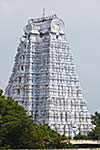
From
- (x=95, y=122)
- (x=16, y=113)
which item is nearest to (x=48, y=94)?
(x=95, y=122)

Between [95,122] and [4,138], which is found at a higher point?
[95,122]

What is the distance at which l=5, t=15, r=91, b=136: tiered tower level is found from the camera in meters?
96.2

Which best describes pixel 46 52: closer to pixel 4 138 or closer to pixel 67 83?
pixel 67 83

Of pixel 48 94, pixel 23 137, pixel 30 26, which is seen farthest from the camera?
pixel 30 26

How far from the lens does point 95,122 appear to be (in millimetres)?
97375

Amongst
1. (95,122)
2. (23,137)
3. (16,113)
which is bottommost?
(23,137)

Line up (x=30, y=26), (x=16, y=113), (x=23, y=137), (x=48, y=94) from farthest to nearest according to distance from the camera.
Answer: (x=30, y=26) < (x=48, y=94) < (x=16, y=113) < (x=23, y=137)

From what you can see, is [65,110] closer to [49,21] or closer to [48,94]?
[48,94]

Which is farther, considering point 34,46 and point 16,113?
point 34,46

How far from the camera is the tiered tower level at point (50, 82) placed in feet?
316

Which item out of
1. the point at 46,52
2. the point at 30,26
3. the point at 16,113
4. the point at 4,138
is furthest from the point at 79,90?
the point at 4,138

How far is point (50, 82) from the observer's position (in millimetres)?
96562

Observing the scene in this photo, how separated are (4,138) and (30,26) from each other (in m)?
58.2

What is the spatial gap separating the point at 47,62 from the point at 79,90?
9100 millimetres
